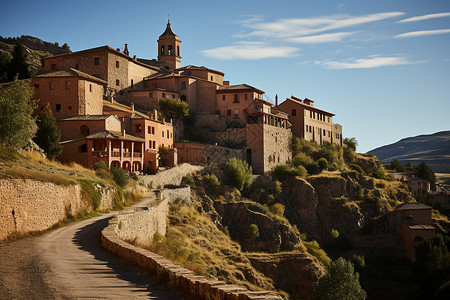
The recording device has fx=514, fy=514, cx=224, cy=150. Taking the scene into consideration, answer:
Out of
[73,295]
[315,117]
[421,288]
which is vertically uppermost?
[315,117]

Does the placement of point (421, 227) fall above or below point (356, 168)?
below

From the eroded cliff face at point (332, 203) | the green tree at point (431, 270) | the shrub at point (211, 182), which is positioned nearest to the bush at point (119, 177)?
the shrub at point (211, 182)

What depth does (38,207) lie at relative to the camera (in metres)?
22.8

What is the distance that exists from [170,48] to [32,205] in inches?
2597

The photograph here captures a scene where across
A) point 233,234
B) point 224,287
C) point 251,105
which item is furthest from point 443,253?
point 224,287

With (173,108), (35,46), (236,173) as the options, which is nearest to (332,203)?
(236,173)

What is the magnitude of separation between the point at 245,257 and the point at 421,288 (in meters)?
20.2

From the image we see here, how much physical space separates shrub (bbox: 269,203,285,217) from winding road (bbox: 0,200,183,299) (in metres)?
41.5

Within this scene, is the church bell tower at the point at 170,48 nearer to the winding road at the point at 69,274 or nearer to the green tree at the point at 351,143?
the green tree at the point at 351,143

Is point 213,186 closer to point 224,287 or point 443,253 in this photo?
point 443,253

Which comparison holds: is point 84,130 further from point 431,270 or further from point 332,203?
point 431,270

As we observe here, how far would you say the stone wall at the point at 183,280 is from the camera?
9867 millimetres

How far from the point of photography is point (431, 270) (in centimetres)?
5378

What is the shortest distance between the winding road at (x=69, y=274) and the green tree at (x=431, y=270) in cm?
4251
